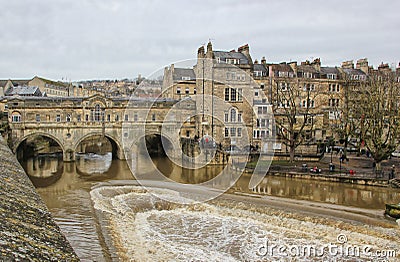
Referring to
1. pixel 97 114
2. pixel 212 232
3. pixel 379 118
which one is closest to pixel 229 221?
pixel 212 232

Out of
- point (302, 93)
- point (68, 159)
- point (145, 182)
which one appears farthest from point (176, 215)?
point (302, 93)

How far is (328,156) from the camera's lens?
3584 cm

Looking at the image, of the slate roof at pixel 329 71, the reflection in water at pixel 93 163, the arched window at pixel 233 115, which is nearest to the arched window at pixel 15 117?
the reflection in water at pixel 93 163

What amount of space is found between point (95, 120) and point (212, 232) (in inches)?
964

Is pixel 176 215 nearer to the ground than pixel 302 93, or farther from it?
nearer to the ground

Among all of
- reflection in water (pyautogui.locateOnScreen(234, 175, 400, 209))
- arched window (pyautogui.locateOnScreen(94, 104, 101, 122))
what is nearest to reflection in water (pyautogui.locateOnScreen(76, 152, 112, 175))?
arched window (pyautogui.locateOnScreen(94, 104, 101, 122))

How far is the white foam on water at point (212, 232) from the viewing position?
561 inches

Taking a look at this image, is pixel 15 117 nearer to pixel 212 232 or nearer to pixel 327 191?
pixel 212 232

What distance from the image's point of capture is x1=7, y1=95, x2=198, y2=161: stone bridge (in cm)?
3603

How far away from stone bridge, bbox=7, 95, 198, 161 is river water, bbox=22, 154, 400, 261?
9163 millimetres

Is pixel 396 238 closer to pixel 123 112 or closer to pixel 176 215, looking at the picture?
pixel 176 215

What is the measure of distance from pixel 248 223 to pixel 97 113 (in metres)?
24.6

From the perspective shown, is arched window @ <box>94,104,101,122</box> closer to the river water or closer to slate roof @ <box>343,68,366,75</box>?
the river water

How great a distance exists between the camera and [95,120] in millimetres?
37688
